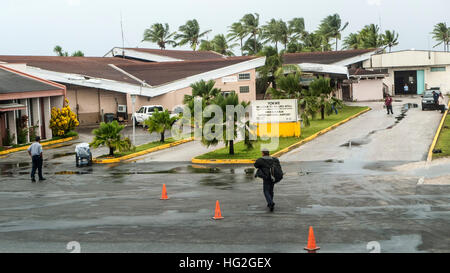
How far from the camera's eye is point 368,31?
11275 centimetres

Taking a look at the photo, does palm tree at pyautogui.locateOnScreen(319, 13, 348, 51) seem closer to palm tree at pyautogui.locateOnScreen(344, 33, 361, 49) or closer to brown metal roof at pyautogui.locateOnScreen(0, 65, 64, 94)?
palm tree at pyautogui.locateOnScreen(344, 33, 361, 49)

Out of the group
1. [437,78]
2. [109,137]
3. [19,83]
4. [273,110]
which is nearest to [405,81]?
[437,78]

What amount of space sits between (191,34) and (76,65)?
53.4 meters

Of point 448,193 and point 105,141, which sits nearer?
point 448,193

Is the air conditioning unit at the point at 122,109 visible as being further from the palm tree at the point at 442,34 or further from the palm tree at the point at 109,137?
the palm tree at the point at 442,34

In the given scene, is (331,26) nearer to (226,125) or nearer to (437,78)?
(437,78)

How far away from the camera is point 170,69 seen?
190 ft

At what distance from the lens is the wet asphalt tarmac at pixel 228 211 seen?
1309 cm

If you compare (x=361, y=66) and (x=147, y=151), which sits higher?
(x=361, y=66)

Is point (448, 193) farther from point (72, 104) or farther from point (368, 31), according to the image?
point (368, 31)

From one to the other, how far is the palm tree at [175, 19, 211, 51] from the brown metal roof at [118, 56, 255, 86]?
48596mm

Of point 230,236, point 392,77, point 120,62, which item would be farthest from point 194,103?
point 392,77

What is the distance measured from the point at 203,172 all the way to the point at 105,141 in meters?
7.59

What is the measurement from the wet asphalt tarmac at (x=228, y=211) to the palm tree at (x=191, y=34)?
84683 millimetres
